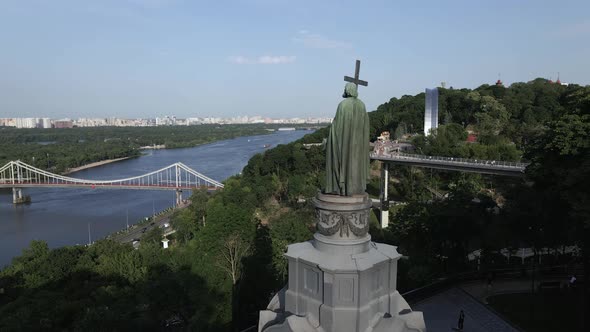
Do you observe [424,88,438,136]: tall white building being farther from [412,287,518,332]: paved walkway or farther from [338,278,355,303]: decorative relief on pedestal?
[338,278,355,303]: decorative relief on pedestal

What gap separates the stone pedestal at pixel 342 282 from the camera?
205 inches

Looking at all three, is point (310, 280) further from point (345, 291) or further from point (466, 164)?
point (466, 164)

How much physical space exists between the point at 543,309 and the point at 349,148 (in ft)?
29.8

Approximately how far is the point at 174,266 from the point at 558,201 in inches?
514

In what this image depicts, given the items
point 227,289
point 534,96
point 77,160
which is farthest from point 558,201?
point 77,160

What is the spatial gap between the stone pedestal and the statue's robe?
221 millimetres

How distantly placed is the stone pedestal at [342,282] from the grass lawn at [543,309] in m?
6.82

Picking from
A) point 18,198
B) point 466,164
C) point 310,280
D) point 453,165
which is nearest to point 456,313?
point 310,280

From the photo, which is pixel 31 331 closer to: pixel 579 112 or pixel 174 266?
pixel 174 266

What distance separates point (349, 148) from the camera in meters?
5.77

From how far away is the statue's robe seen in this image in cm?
570

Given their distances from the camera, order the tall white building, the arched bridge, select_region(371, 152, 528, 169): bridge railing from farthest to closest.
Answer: the arched bridge
the tall white building
select_region(371, 152, 528, 169): bridge railing

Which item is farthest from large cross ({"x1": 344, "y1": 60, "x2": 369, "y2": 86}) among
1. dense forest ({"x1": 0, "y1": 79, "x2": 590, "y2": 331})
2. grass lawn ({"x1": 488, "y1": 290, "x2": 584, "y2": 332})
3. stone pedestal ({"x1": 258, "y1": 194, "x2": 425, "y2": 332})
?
grass lawn ({"x1": 488, "y1": 290, "x2": 584, "y2": 332})

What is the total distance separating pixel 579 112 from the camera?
1182 cm
